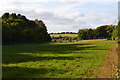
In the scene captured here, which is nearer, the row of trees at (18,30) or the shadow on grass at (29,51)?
the shadow on grass at (29,51)

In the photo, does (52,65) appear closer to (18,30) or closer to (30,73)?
(30,73)

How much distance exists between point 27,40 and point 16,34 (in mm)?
8719

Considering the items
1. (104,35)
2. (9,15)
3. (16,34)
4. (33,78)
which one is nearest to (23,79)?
(33,78)

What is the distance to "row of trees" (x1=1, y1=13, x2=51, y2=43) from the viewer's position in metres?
89.6

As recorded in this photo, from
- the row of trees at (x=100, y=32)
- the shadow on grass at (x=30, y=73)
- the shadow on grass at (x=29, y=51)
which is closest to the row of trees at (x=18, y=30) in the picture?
the shadow on grass at (x=29, y=51)

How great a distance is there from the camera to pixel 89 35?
162 metres

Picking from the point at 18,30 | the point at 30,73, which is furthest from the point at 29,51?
the point at 18,30

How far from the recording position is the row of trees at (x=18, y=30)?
89.6m

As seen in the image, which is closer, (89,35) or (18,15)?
(18,15)

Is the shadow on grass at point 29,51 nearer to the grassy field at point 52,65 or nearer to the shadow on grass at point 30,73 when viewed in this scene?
the grassy field at point 52,65

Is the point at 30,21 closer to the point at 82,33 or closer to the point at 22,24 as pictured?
the point at 22,24

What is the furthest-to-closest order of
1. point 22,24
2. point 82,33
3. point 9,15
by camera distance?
point 82,33, point 9,15, point 22,24

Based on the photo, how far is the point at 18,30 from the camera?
324 feet

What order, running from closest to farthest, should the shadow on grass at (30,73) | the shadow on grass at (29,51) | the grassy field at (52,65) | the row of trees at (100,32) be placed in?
the shadow on grass at (30,73)
the grassy field at (52,65)
the shadow on grass at (29,51)
the row of trees at (100,32)
